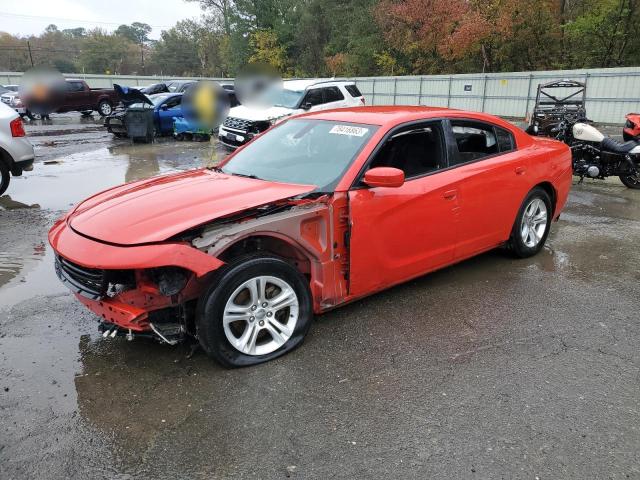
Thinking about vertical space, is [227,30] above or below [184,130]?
above

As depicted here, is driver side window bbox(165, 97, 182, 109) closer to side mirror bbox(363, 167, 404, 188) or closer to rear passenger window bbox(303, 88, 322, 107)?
rear passenger window bbox(303, 88, 322, 107)

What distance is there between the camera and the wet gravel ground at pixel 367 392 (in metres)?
2.48

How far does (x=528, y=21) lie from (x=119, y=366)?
31.8 meters

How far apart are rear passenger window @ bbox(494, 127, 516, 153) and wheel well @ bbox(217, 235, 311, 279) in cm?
250

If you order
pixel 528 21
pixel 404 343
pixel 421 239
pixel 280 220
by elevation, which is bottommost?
pixel 404 343

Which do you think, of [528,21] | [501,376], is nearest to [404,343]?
[501,376]

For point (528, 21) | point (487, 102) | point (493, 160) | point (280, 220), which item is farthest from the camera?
point (528, 21)

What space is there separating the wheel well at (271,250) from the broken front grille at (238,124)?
9451 millimetres

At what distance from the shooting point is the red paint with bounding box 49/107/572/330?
299cm

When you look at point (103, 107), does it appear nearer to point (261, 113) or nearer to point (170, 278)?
point (261, 113)

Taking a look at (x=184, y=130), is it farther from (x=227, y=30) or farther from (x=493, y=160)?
(x=227, y=30)

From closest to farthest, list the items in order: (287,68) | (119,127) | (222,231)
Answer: (222,231) < (119,127) < (287,68)

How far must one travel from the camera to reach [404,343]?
3605 mm

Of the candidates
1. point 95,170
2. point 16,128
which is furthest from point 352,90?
point 16,128
